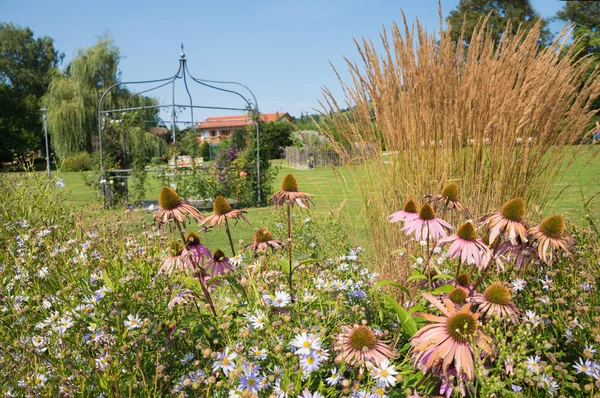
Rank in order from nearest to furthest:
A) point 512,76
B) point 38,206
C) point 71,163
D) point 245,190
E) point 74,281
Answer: point 74,281 < point 512,76 < point 38,206 < point 245,190 < point 71,163

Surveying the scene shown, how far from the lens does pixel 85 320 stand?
156cm

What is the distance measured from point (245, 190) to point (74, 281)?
746cm

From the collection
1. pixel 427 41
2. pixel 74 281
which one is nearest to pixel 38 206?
pixel 74 281

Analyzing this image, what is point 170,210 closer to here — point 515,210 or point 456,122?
point 515,210

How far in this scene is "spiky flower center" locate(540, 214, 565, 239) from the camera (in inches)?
59.6

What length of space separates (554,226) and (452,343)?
2.10ft

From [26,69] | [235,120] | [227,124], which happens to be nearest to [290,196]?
[235,120]

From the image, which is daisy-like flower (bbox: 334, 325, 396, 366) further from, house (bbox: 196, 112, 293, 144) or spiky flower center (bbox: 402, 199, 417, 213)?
house (bbox: 196, 112, 293, 144)

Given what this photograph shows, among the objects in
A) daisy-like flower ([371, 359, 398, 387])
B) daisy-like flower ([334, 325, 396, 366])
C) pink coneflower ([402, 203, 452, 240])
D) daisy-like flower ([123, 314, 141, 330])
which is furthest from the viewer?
pink coneflower ([402, 203, 452, 240])

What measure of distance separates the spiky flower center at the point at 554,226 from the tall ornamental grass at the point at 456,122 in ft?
2.93

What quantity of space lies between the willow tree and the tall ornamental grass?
1904 cm

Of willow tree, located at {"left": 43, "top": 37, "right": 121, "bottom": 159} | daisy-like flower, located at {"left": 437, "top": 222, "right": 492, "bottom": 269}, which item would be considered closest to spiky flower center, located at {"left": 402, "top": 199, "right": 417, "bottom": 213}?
daisy-like flower, located at {"left": 437, "top": 222, "right": 492, "bottom": 269}

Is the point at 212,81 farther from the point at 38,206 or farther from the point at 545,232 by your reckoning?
the point at 545,232

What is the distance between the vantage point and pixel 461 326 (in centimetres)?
119
